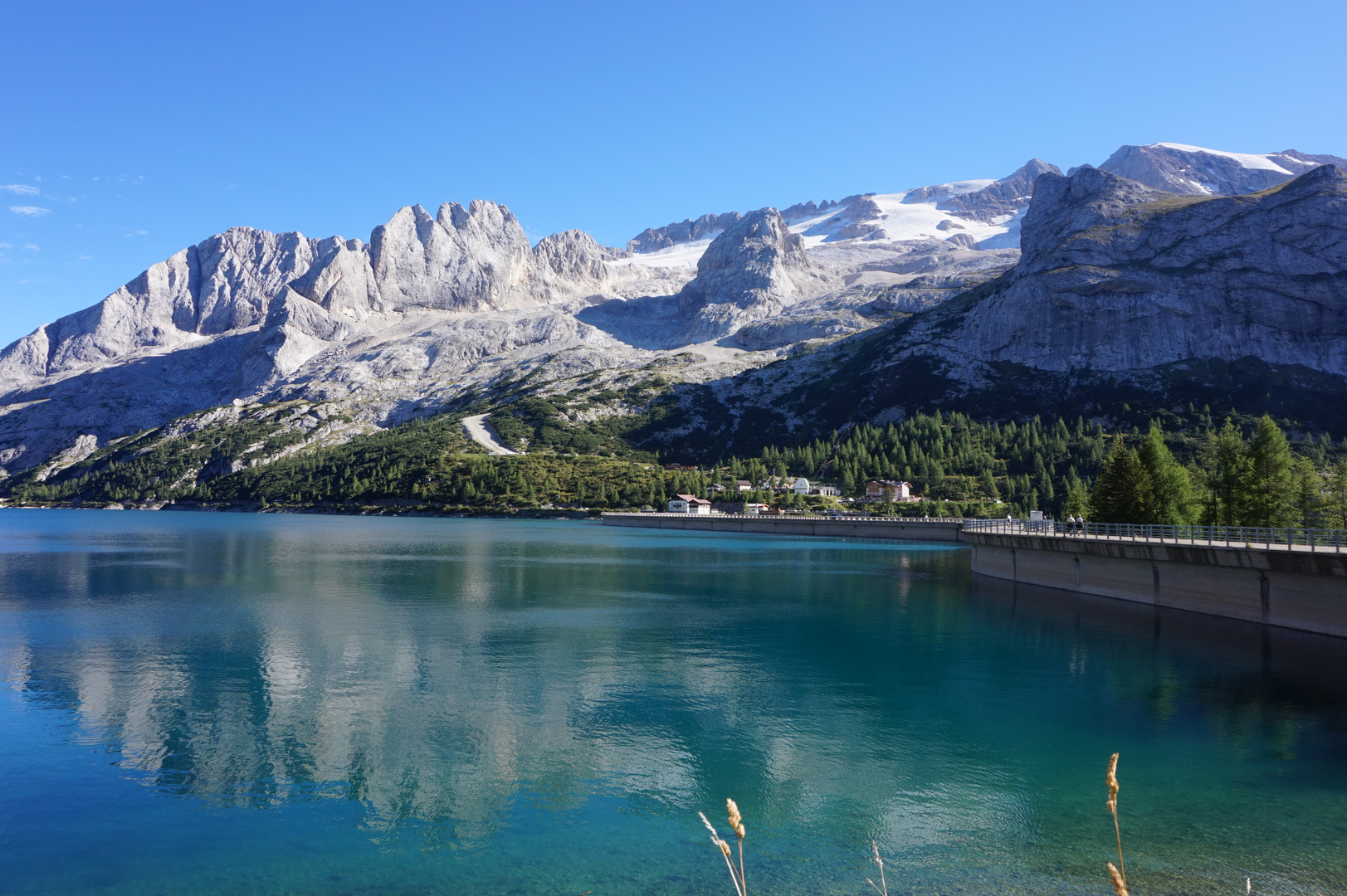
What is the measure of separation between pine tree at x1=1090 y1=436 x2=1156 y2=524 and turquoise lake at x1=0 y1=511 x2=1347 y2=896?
2449cm

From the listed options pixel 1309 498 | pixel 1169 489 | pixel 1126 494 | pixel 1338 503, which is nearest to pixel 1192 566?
pixel 1126 494

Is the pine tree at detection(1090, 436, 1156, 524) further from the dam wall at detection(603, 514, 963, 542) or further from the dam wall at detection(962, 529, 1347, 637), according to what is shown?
the dam wall at detection(603, 514, 963, 542)

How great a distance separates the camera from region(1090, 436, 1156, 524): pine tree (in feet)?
258

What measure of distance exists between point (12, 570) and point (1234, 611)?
105267mm

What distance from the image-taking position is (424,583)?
72188 mm

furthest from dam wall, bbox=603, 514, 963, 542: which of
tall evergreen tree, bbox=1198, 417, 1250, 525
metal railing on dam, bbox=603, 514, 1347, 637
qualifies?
tall evergreen tree, bbox=1198, 417, 1250, 525

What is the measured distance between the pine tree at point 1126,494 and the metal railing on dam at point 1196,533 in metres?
4.15

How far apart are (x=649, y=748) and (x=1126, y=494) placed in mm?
69361

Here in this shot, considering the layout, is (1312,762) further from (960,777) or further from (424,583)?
(424,583)

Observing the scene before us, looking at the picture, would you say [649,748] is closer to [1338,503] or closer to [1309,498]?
[1338,503]

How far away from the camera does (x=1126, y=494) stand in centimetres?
7912

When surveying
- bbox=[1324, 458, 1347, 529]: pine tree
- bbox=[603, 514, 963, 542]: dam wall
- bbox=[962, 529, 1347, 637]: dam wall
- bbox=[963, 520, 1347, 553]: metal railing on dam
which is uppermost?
bbox=[1324, 458, 1347, 529]: pine tree

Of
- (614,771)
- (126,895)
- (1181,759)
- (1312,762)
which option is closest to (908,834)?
(614,771)

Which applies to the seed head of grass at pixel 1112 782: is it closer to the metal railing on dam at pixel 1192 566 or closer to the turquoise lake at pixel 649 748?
the turquoise lake at pixel 649 748
